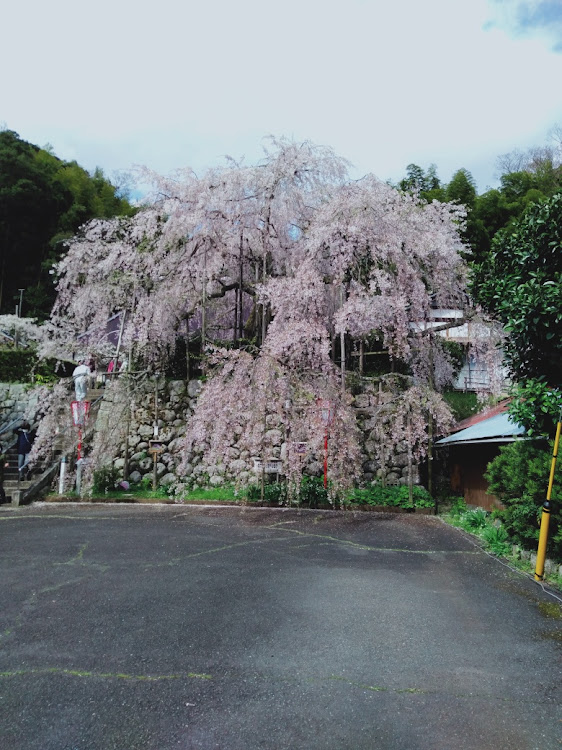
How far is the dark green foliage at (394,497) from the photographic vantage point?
36.1 feet

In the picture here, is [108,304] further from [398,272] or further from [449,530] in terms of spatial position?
[449,530]

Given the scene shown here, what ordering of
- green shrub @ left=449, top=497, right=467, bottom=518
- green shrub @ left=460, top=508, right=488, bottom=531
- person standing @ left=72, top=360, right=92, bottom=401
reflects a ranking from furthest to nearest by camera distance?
1. person standing @ left=72, top=360, right=92, bottom=401
2. green shrub @ left=449, top=497, right=467, bottom=518
3. green shrub @ left=460, top=508, right=488, bottom=531

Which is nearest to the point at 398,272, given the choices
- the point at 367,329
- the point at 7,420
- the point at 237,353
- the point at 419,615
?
the point at 367,329

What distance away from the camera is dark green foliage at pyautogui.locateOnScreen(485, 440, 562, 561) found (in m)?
6.11

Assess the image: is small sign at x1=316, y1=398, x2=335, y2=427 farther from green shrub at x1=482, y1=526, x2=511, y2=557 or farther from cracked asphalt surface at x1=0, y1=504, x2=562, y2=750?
green shrub at x1=482, y1=526, x2=511, y2=557

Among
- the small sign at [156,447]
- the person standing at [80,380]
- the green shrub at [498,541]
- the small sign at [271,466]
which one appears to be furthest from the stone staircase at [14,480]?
the green shrub at [498,541]

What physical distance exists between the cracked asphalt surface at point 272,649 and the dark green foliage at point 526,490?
604mm

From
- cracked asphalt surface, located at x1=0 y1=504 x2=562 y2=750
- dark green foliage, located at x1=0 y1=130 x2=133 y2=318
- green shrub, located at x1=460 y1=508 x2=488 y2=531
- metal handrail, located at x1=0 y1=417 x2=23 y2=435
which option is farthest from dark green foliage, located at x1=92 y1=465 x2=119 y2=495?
dark green foliage, located at x1=0 y1=130 x2=133 y2=318

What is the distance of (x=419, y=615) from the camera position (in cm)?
483

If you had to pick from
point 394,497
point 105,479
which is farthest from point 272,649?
point 105,479

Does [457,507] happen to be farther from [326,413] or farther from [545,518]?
[545,518]

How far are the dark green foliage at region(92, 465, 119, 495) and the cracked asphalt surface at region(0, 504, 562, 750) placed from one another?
4.70 meters

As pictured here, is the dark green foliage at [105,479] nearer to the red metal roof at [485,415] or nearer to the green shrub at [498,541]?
the red metal roof at [485,415]

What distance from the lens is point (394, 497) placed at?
11258 mm
